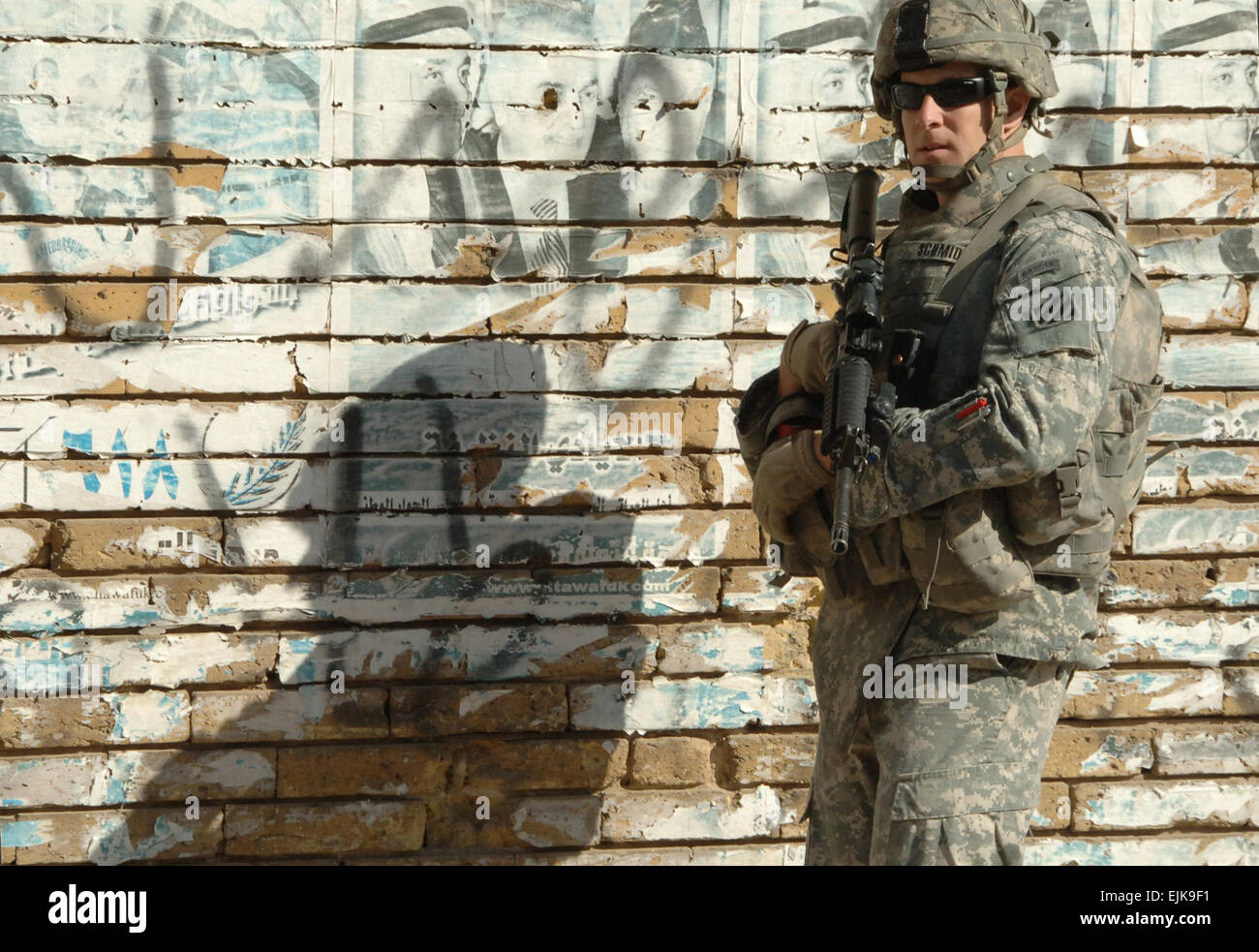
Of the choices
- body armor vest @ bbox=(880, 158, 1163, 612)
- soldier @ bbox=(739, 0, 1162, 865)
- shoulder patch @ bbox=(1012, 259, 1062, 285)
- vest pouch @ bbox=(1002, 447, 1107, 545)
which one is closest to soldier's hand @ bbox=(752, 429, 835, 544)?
soldier @ bbox=(739, 0, 1162, 865)

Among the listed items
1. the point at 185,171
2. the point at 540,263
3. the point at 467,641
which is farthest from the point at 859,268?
the point at 185,171

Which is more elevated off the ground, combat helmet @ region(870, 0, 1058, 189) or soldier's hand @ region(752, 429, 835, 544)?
combat helmet @ region(870, 0, 1058, 189)

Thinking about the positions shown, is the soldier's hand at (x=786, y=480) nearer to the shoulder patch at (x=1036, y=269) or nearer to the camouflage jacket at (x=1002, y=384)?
the camouflage jacket at (x=1002, y=384)

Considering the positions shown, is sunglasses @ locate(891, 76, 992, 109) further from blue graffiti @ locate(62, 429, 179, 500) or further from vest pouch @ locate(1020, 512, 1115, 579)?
blue graffiti @ locate(62, 429, 179, 500)

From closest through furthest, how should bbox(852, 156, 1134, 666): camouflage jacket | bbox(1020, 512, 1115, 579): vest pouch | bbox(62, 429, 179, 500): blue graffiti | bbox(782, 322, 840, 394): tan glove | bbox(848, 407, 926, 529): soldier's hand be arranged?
bbox(852, 156, 1134, 666): camouflage jacket → bbox(848, 407, 926, 529): soldier's hand → bbox(1020, 512, 1115, 579): vest pouch → bbox(782, 322, 840, 394): tan glove → bbox(62, 429, 179, 500): blue graffiti

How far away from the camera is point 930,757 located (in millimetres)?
2578

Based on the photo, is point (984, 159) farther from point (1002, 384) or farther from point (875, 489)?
point (875, 489)

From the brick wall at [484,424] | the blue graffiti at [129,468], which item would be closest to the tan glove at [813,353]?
the brick wall at [484,424]

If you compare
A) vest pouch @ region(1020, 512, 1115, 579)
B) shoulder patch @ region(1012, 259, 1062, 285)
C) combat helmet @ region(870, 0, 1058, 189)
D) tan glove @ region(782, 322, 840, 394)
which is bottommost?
vest pouch @ region(1020, 512, 1115, 579)

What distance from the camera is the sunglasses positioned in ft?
9.04

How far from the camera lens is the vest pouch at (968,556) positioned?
101 inches

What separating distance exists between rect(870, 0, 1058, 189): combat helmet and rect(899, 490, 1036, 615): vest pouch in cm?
76
